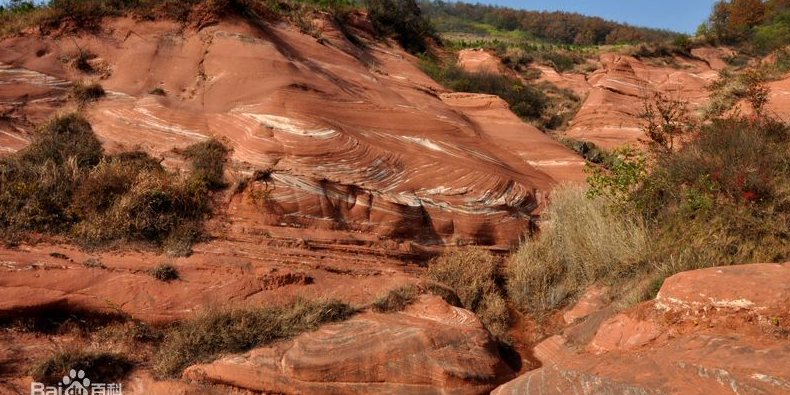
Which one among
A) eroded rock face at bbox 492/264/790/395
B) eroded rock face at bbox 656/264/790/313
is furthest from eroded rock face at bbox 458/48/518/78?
eroded rock face at bbox 492/264/790/395

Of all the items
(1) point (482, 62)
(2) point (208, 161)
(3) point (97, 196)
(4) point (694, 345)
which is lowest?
(3) point (97, 196)

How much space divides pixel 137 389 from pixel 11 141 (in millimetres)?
4974

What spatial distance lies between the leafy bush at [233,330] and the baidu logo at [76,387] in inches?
15.5

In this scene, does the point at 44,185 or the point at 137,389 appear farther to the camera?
the point at 44,185

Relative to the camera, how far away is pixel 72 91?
8.67 m

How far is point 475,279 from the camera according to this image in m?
7.05

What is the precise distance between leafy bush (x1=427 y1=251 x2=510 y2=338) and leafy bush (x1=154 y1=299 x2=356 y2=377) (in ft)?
6.50

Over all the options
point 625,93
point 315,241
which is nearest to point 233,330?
point 315,241

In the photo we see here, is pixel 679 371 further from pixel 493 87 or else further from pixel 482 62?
pixel 482 62

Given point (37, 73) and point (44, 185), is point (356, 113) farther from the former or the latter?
point (37, 73)

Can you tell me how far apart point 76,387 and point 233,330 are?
1384 millimetres

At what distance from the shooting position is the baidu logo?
4480 millimetres

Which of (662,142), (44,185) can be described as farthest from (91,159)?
(662,142)

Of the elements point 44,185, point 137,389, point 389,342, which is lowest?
point 137,389
